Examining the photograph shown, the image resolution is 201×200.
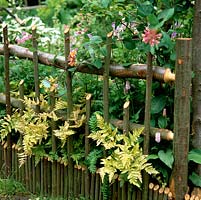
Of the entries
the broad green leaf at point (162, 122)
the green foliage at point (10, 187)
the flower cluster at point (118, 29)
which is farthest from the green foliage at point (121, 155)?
the green foliage at point (10, 187)

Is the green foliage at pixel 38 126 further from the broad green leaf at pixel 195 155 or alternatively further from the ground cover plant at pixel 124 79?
the broad green leaf at pixel 195 155

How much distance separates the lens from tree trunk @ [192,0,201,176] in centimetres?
352

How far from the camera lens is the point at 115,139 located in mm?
3764

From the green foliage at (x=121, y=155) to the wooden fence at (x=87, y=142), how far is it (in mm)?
73

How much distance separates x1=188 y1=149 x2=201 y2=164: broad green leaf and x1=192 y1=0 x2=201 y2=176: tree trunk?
44mm

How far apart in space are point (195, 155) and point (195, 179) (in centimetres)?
19

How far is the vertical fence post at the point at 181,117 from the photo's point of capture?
334 centimetres

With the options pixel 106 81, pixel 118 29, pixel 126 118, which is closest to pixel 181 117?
pixel 126 118

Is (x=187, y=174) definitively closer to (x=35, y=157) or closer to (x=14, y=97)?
(x=35, y=157)

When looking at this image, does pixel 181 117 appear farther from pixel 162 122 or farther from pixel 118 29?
pixel 118 29

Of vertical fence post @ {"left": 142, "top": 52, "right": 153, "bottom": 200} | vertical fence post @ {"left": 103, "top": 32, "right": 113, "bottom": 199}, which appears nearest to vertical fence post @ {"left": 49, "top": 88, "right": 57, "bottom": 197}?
vertical fence post @ {"left": 103, "top": 32, "right": 113, "bottom": 199}

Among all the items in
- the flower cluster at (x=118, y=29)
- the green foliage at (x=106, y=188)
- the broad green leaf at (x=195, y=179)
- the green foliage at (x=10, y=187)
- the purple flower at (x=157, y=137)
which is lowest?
the green foliage at (x=10, y=187)

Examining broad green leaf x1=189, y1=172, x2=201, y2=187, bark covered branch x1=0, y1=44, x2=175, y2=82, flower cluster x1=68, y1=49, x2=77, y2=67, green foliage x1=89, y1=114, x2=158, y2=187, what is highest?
flower cluster x1=68, y1=49, x2=77, y2=67

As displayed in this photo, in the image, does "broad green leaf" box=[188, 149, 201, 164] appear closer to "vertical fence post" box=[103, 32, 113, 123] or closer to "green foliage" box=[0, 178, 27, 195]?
"vertical fence post" box=[103, 32, 113, 123]
